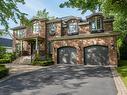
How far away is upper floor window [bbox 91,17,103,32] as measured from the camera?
32.7 meters

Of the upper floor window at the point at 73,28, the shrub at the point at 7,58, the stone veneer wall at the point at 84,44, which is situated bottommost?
the shrub at the point at 7,58

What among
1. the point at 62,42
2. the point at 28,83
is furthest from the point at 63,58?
the point at 28,83

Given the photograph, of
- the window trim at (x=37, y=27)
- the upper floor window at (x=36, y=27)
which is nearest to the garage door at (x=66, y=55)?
the window trim at (x=37, y=27)

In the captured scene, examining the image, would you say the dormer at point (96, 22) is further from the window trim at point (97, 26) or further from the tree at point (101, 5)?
the tree at point (101, 5)

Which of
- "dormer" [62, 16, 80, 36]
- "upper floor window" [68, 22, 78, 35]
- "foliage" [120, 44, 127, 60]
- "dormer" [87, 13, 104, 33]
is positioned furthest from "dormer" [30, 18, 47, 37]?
"foliage" [120, 44, 127, 60]

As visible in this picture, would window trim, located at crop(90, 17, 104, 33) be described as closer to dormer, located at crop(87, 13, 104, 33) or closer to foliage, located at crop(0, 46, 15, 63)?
dormer, located at crop(87, 13, 104, 33)

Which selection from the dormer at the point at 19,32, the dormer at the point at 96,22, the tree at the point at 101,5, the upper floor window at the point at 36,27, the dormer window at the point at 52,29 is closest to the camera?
the tree at the point at 101,5

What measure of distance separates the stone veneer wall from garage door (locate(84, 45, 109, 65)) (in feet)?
1.86

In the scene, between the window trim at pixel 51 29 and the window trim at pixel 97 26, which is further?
the window trim at pixel 51 29

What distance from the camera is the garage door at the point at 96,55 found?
29453 mm

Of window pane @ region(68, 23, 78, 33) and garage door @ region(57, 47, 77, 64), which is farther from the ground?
window pane @ region(68, 23, 78, 33)

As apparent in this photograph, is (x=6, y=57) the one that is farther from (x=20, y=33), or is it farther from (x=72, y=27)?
(x=72, y=27)

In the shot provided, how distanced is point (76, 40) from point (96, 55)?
153 inches

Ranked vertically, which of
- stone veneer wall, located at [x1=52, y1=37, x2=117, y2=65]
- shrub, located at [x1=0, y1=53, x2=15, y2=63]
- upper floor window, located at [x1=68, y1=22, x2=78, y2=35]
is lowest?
shrub, located at [x1=0, y1=53, x2=15, y2=63]
